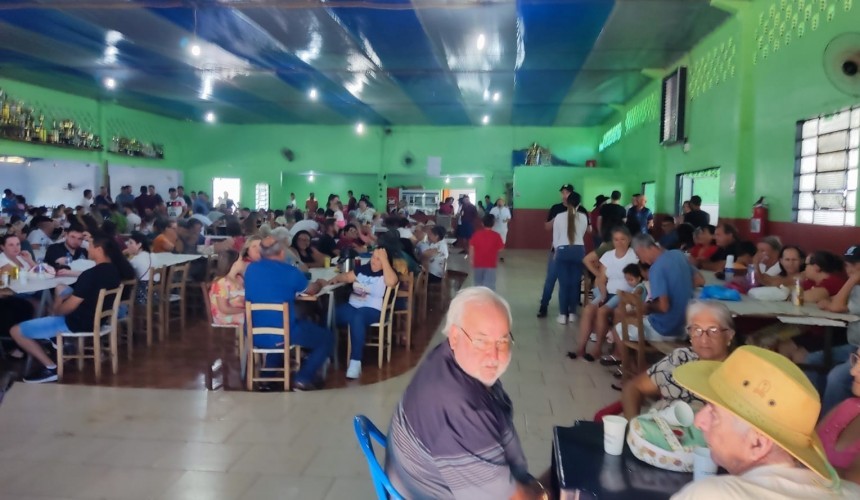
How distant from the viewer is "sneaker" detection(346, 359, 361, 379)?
476 cm

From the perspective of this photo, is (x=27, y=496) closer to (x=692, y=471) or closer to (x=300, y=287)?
(x=300, y=287)

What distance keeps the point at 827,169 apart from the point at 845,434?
13.0 feet

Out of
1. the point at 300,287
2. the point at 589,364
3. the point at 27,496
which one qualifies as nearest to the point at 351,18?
the point at 300,287

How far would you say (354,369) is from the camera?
188 inches

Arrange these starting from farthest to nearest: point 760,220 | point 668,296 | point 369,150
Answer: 1. point 369,150
2. point 760,220
3. point 668,296

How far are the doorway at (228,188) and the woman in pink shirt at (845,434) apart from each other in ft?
53.3

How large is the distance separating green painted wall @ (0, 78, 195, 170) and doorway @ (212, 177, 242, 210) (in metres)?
0.97

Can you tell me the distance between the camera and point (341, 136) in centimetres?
1716

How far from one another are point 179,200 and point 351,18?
309 inches

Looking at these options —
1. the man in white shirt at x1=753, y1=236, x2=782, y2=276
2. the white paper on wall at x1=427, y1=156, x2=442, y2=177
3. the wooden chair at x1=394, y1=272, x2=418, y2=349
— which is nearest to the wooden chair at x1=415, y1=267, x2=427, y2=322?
the wooden chair at x1=394, y1=272, x2=418, y2=349

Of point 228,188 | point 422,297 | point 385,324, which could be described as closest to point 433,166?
point 228,188

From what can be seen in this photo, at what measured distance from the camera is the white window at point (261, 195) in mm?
17422

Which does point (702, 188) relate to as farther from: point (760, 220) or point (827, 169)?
point (827, 169)

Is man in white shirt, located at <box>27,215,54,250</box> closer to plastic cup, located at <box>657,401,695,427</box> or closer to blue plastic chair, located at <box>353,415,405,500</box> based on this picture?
blue plastic chair, located at <box>353,415,405,500</box>
